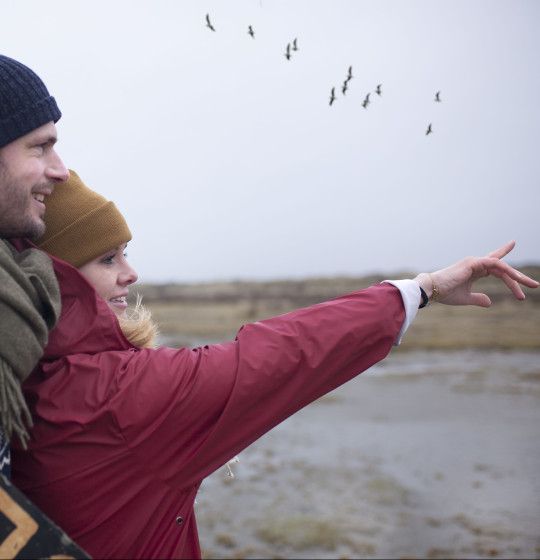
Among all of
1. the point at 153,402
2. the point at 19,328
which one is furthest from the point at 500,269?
the point at 19,328

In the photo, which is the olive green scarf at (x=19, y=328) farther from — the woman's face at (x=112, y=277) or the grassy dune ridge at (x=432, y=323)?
the grassy dune ridge at (x=432, y=323)

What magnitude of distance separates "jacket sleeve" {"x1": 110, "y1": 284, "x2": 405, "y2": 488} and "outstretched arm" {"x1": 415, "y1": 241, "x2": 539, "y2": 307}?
295mm

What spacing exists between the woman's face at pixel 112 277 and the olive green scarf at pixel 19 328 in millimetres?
724

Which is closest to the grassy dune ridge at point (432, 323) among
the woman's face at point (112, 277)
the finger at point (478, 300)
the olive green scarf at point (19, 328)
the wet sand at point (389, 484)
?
the wet sand at point (389, 484)

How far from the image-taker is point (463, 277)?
7.39ft

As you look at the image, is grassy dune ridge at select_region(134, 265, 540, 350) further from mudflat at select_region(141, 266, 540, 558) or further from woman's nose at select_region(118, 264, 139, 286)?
woman's nose at select_region(118, 264, 139, 286)

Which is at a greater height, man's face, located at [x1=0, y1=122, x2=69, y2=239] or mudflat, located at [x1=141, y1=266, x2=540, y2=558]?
man's face, located at [x1=0, y1=122, x2=69, y2=239]

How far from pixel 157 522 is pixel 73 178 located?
1441 millimetres

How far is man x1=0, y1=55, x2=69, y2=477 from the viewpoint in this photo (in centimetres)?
172

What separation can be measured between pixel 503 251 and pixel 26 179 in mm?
1661

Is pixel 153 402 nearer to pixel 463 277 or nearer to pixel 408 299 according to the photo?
pixel 408 299

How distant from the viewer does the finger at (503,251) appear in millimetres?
2330

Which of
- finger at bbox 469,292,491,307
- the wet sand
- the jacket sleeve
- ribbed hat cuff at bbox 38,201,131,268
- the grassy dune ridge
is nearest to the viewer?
the jacket sleeve

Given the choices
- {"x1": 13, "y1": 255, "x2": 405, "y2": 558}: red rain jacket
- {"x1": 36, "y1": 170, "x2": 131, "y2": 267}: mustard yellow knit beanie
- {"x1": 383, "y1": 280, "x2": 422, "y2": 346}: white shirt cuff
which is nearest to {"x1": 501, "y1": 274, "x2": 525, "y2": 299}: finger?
{"x1": 383, "y1": 280, "x2": 422, "y2": 346}: white shirt cuff
